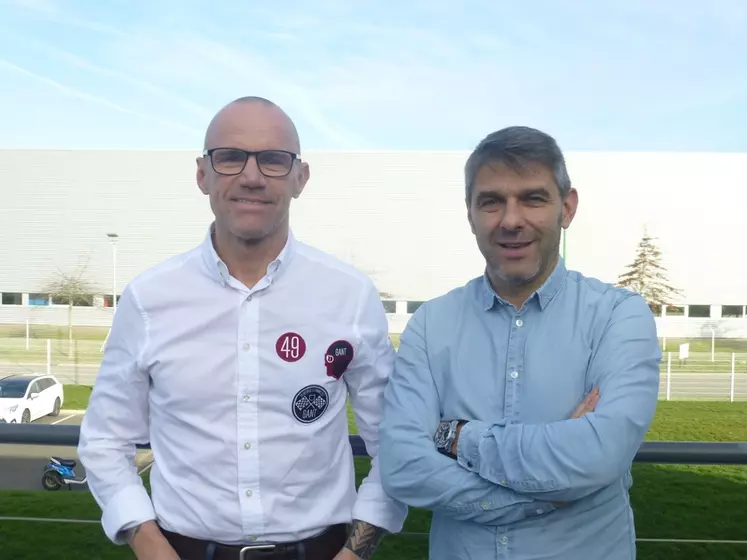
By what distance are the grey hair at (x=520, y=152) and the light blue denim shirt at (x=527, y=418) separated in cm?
25

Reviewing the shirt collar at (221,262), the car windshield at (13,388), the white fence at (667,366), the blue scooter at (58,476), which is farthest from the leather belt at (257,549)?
the white fence at (667,366)

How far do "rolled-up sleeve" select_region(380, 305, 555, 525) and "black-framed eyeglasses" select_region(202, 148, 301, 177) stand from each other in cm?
51

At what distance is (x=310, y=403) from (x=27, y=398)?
18.8 m

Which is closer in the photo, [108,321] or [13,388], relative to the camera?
[13,388]

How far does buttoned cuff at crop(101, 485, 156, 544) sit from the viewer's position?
5.64 ft

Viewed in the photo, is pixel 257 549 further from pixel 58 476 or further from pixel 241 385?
pixel 58 476

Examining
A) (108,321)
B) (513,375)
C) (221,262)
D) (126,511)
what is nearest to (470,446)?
(513,375)

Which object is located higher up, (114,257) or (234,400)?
(114,257)

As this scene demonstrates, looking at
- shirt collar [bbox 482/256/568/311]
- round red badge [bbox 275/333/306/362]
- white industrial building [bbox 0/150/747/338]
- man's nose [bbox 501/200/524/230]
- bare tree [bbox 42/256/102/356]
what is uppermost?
white industrial building [bbox 0/150/747/338]

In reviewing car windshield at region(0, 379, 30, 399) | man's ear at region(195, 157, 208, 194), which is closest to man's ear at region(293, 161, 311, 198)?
man's ear at region(195, 157, 208, 194)

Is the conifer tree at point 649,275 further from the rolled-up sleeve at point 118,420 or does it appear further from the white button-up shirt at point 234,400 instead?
the rolled-up sleeve at point 118,420

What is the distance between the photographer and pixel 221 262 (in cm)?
176

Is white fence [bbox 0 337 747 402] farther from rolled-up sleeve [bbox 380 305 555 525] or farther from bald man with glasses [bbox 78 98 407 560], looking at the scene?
rolled-up sleeve [bbox 380 305 555 525]

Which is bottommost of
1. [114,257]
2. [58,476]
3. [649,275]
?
[58,476]
